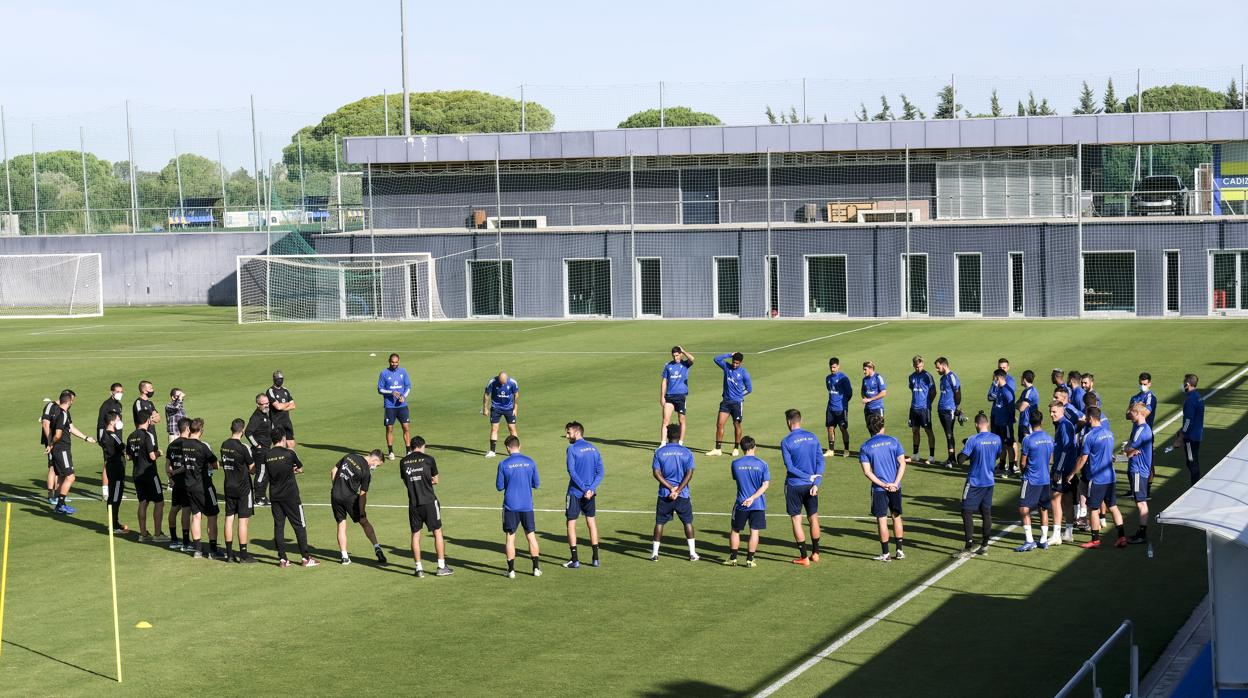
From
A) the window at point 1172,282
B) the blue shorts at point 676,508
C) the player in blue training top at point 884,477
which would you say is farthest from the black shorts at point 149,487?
the window at point 1172,282

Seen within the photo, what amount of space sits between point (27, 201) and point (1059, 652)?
71484 millimetres

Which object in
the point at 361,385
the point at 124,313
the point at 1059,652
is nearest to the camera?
the point at 1059,652

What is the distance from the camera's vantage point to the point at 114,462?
19.4 m

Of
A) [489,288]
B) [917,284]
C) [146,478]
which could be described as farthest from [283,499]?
[489,288]

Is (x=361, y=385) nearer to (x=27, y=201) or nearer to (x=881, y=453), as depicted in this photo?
(x=881, y=453)

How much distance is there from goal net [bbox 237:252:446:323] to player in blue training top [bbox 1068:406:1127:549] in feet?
131

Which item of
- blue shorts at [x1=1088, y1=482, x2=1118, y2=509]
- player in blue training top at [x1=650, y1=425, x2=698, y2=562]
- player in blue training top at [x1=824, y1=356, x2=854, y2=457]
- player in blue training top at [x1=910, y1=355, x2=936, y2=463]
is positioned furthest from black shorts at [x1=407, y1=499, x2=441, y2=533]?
player in blue training top at [x1=910, y1=355, x2=936, y2=463]

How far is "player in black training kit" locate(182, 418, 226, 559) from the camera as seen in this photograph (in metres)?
17.8

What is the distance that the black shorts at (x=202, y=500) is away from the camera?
59.0ft

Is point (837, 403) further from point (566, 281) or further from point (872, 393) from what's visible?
A: point (566, 281)

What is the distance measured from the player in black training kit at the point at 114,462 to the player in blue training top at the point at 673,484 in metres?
7.09

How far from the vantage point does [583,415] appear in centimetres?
2938

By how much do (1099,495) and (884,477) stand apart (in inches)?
109

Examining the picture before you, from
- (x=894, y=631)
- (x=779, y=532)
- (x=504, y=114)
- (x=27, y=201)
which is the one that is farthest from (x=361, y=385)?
(x=504, y=114)
